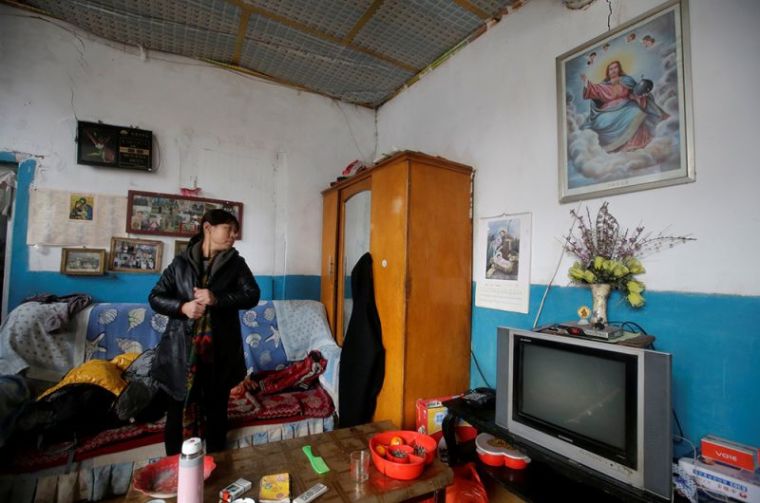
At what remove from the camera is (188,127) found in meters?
2.62

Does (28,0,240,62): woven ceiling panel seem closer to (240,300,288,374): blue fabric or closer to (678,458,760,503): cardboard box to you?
(240,300,288,374): blue fabric

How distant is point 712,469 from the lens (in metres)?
1.01

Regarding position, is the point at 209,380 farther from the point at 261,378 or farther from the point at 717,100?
the point at 717,100

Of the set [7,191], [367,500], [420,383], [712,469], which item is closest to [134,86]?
[7,191]

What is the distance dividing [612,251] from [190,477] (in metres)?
1.69

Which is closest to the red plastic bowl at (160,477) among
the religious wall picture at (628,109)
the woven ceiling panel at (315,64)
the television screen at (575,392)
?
the television screen at (575,392)

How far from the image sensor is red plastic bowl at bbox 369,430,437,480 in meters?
1.12

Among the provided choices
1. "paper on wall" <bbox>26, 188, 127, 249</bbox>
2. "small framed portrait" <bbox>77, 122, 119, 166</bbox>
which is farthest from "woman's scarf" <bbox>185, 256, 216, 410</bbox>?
"small framed portrait" <bbox>77, 122, 119, 166</bbox>

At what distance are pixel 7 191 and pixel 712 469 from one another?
12.0ft

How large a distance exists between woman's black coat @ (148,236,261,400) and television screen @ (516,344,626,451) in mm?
1286

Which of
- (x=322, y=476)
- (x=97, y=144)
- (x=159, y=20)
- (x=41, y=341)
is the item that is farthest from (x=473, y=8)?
(x=41, y=341)

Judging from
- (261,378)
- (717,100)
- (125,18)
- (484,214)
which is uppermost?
(125,18)

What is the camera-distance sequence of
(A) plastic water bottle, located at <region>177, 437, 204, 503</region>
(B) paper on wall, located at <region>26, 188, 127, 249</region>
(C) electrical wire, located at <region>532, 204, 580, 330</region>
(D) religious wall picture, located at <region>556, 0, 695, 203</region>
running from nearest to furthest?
(A) plastic water bottle, located at <region>177, 437, 204, 503</region>
(D) religious wall picture, located at <region>556, 0, 695, 203</region>
(C) electrical wire, located at <region>532, 204, 580, 330</region>
(B) paper on wall, located at <region>26, 188, 127, 249</region>

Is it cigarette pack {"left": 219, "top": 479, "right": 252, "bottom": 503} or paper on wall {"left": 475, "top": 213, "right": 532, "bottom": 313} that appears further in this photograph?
paper on wall {"left": 475, "top": 213, "right": 532, "bottom": 313}
